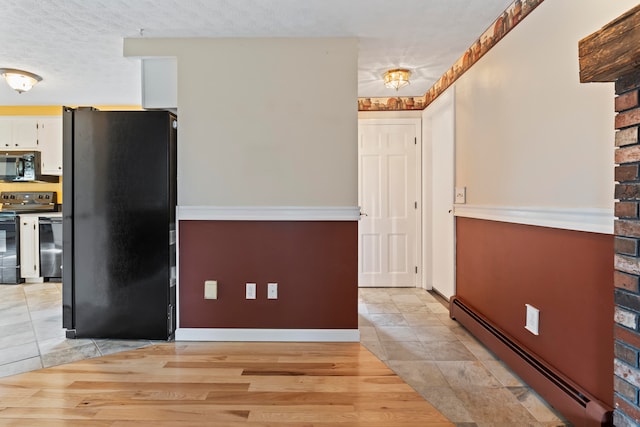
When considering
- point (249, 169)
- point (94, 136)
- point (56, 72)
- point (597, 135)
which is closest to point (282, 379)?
point (249, 169)

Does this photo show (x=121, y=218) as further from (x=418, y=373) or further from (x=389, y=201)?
(x=389, y=201)

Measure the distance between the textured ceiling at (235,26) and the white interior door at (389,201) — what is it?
98 centimetres

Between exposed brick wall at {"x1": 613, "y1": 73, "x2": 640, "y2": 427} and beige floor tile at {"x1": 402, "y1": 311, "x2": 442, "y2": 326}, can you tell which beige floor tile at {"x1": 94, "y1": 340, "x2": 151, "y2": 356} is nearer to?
beige floor tile at {"x1": 402, "y1": 311, "x2": 442, "y2": 326}

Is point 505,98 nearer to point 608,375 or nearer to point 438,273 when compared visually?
point 608,375

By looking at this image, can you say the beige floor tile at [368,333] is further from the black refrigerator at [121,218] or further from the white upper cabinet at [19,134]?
the white upper cabinet at [19,134]

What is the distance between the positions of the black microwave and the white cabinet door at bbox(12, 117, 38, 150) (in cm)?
12

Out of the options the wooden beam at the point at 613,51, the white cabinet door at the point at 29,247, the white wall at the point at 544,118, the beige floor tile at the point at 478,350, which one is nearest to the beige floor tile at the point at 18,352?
the white cabinet door at the point at 29,247

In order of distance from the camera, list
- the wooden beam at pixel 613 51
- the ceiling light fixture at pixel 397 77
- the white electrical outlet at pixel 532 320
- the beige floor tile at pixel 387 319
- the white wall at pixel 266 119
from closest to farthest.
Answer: the wooden beam at pixel 613 51 < the white electrical outlet at pixel 532 320 < the white wall at pixel 266 119 < the beige floor tile at pixel 387 319 < the ceiling light fixture at pixel 397 77

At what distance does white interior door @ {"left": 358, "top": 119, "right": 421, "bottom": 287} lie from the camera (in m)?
4.10

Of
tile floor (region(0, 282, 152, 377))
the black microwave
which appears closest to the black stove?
the black microwave

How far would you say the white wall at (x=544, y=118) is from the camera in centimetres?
154

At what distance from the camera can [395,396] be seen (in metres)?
1.88

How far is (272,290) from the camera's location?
261 cm

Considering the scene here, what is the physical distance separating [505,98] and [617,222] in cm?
123
